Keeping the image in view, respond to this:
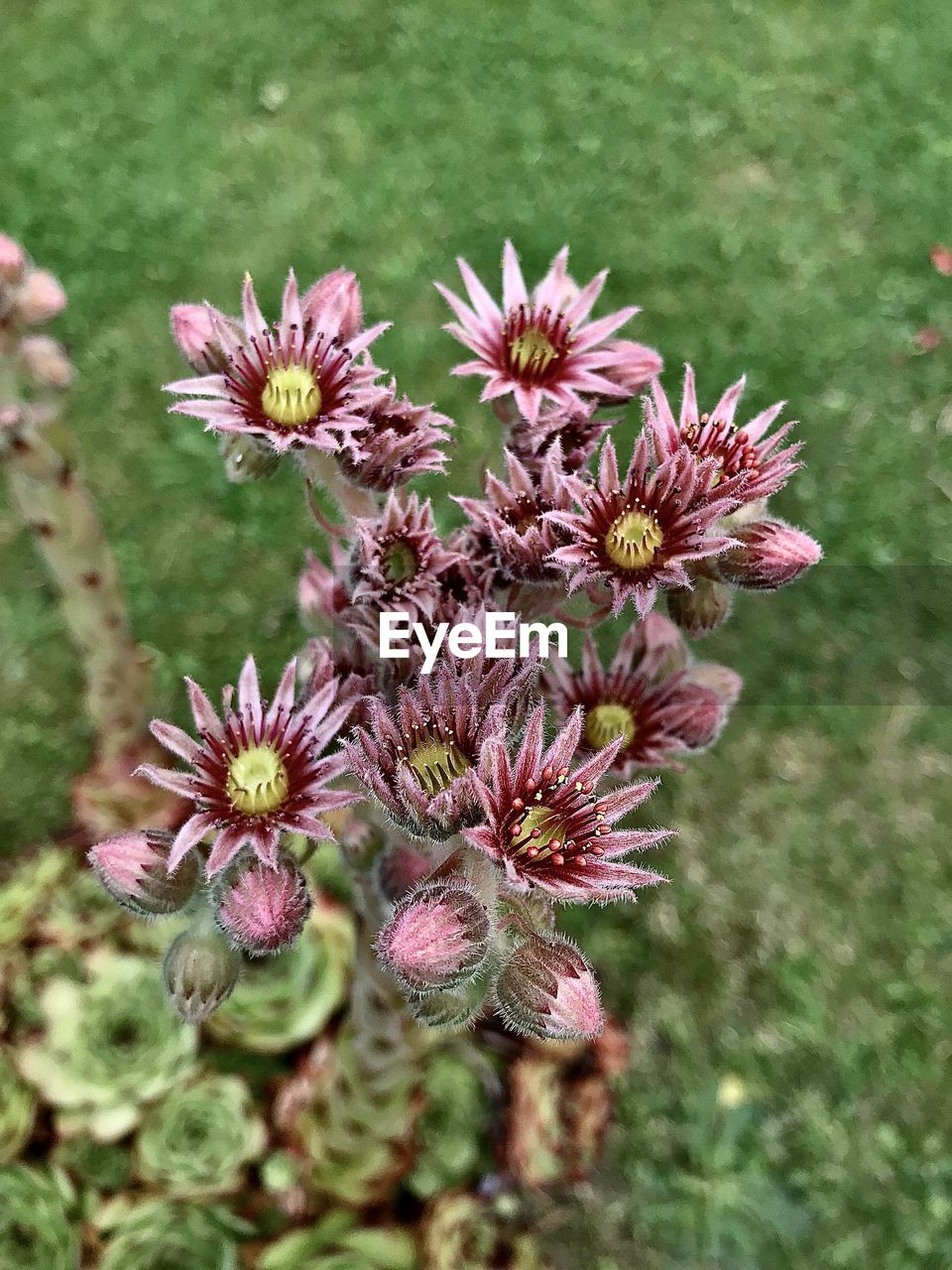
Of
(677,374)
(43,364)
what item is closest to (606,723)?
(43,364)

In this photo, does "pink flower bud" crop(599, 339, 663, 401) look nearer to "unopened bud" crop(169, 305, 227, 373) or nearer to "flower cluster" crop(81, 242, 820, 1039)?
"flower cluster" crop(81, 242, 820, 1039)

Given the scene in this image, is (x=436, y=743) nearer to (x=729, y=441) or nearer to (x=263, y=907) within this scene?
(x=263, y=907)

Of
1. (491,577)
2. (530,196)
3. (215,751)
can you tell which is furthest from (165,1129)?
(530,196)

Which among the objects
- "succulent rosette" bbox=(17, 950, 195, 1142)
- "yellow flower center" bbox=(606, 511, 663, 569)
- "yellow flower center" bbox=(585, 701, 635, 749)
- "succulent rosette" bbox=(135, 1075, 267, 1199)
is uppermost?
"yellow flower center" bbox=(606, 511, 663, 569)

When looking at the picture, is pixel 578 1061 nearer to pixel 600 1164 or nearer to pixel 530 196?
pixel 600 1164

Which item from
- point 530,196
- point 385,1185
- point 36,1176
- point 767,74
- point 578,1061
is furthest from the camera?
point 767,74

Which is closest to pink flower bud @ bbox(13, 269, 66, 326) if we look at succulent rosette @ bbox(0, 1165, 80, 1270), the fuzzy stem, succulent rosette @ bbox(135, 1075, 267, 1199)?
the fuzzy stem

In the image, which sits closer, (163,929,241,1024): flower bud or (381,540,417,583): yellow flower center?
(381,540,417,583): yellow flower center
